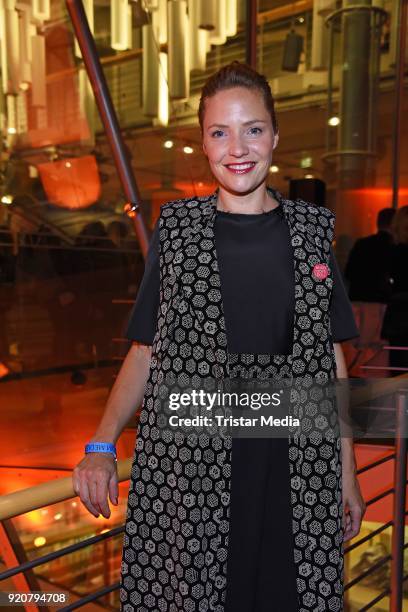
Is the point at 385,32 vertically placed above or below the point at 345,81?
above

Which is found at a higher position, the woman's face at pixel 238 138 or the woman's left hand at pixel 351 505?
the woman's face at pixel 238 138

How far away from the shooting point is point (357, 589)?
7359 mm

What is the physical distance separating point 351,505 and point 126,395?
423 mm

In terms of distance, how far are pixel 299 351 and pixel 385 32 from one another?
6.91 m

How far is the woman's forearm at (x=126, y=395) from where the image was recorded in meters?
1.11

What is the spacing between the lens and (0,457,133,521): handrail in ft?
3.41

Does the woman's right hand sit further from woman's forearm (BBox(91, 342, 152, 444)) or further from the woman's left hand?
the woman's left hand

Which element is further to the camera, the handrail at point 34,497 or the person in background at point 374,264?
the person in background at point 374,264

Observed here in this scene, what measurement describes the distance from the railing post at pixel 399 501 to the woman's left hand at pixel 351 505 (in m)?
0.59

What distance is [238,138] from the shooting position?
3.68ft

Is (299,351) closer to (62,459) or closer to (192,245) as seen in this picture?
(192,245)

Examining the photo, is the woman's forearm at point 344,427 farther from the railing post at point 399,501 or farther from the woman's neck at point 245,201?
the railing post at point 399,501

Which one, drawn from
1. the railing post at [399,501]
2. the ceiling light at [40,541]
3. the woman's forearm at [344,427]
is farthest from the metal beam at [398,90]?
the woman's forearm at [344,427]

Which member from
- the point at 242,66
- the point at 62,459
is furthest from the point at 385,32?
the point at 242,66
